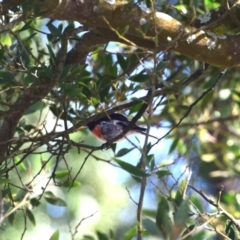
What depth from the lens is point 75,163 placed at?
210 inches

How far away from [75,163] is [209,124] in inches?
59.4

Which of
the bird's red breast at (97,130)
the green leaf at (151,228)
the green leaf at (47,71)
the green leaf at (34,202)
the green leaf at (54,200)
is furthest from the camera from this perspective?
the bird's red breast at (97,130)

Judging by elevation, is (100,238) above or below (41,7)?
below

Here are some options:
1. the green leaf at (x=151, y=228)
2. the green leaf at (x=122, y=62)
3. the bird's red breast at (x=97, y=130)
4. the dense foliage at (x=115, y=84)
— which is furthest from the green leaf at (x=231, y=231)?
the bird's red breast at (x=97, y=130)

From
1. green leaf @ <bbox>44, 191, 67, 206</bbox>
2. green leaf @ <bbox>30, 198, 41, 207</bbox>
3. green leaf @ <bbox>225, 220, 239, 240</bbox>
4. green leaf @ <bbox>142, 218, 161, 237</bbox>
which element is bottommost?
green leaf @ <bbox>142, 218, 161, 237</bbox>

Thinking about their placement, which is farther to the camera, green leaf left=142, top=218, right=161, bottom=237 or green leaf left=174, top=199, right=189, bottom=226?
green leaf left=142, top=218, right=161, bottom=237

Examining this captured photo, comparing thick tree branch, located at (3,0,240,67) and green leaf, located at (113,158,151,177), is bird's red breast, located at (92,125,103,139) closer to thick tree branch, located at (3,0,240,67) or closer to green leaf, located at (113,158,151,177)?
thick tree branch, located at (3,0,240,67)

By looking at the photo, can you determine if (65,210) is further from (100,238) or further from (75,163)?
(100,238)

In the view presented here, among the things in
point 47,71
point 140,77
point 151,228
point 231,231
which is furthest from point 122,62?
point 151,228

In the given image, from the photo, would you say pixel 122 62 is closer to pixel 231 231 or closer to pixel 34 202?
pixel 34 202

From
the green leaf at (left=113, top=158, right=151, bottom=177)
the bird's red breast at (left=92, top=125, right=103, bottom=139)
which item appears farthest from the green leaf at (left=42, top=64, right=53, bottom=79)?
the bird's red breast at (left=92, top=125, right=103, bottom=139)

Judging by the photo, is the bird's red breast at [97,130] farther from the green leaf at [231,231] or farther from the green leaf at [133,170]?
the green leaf at [133,170]

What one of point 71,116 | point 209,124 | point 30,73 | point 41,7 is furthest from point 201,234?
point 209,124

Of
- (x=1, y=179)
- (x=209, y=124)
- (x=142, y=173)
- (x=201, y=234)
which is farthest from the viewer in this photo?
(x=209, y=124)
